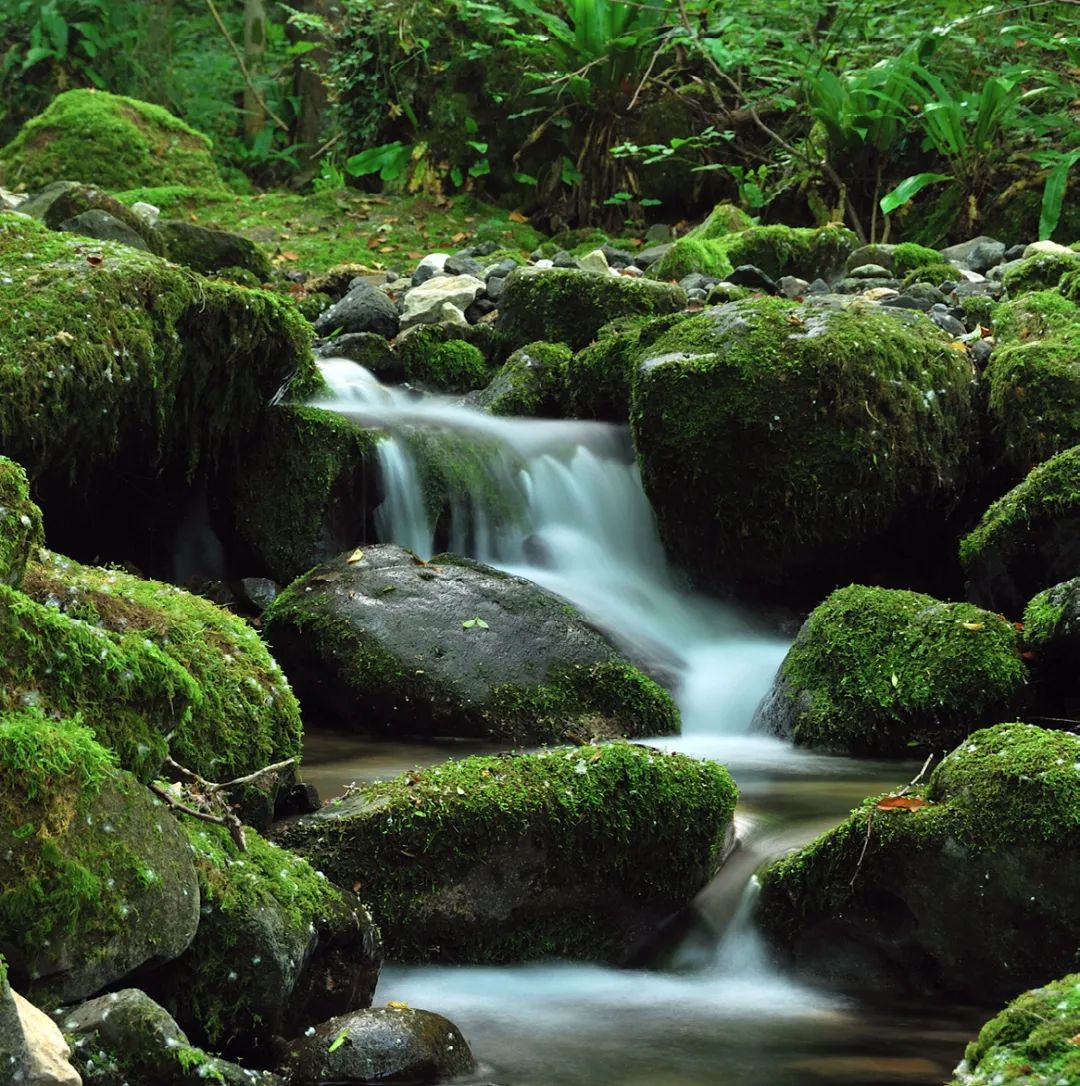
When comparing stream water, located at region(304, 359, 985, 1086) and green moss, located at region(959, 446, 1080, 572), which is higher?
green moss, located at region(959, 446, 1080, 572)

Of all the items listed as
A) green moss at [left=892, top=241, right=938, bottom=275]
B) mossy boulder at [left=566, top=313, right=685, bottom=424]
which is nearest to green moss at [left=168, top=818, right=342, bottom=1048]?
mossy boulder at [left=566, top=313, right=685, bottom=424]

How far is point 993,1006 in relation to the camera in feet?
11.5

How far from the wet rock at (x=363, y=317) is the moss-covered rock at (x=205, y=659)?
18.1ft

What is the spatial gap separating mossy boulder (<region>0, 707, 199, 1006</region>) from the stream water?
2.88ft

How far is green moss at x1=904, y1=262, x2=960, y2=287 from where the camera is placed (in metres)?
9.67

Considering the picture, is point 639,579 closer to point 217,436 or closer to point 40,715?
point 217,436

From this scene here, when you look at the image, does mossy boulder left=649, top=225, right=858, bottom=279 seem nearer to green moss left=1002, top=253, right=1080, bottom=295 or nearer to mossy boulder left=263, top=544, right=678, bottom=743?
green moss left=1002, top=253, right=1080, bottom=295

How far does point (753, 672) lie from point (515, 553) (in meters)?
1.46

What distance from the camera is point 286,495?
6.79 meters

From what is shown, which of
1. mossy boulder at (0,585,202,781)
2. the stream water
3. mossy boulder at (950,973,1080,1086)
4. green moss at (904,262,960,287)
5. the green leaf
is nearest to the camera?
mossy boulder at (950,973,1080,1086)

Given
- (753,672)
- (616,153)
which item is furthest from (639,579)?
(616,153)

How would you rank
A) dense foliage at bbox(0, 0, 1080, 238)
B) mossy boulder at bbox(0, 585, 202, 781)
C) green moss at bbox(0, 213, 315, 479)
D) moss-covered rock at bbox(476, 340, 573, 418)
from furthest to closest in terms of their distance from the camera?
dense foliage at bbox(0, 0, 1080, 238) < moss-covered rock at bbox(476, 340, 573, 418) < green moss at bbox(0, 213, 315, 479) < mossy boulder at bbox(0, 585, 202, 781)

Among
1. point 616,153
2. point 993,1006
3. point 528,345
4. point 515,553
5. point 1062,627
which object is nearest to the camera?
point 993,1006

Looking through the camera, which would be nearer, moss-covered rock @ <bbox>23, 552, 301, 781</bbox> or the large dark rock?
the large dark rock
